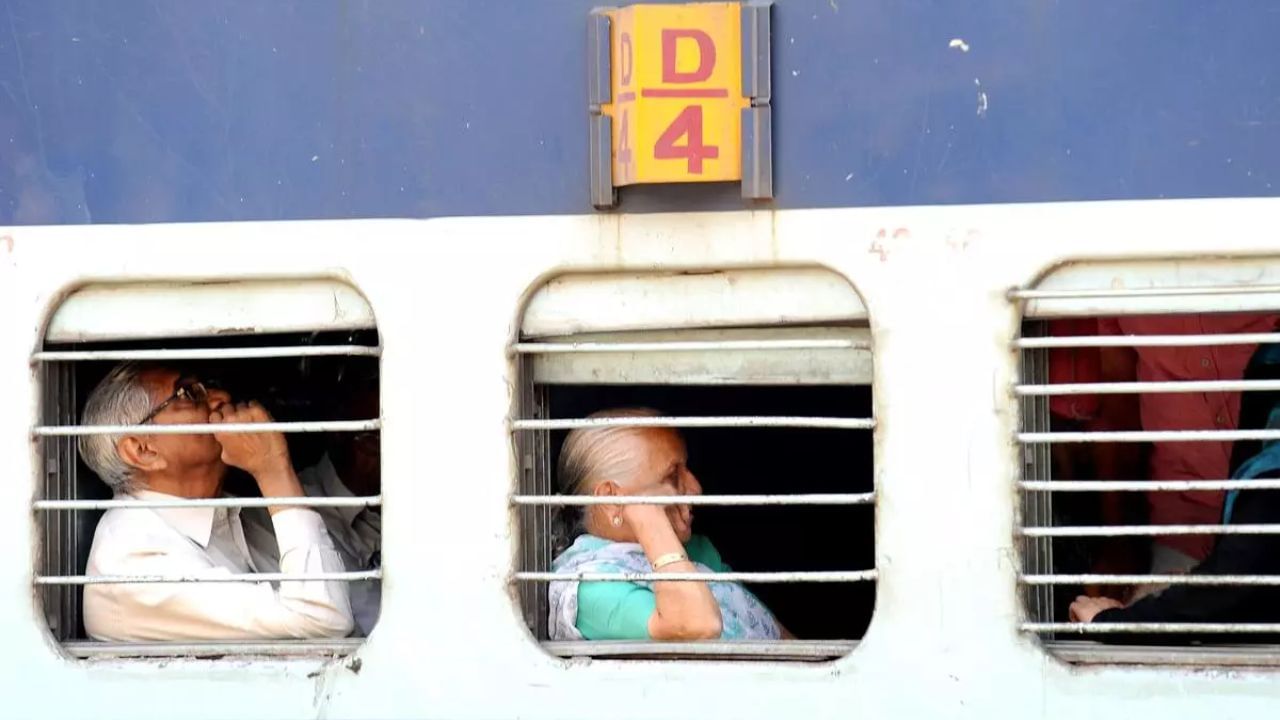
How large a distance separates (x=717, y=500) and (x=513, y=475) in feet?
1.13

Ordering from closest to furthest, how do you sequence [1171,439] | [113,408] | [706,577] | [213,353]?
[1171,439] → [706,577] → [213,353] → [113,408]

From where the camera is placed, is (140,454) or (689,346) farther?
(140,454)

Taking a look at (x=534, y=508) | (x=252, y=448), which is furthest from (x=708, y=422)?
(x=252, y=448)

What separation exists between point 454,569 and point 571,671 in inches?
10.1

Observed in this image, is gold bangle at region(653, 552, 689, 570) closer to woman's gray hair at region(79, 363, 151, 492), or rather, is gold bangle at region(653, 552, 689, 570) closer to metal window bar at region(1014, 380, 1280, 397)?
metal window bar at region(1014, 380, 1280, 397)

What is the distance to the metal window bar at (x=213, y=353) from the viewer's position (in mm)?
3011

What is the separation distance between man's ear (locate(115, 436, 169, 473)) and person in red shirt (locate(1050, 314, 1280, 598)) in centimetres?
161

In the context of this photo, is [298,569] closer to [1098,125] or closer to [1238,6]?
[1098,125]

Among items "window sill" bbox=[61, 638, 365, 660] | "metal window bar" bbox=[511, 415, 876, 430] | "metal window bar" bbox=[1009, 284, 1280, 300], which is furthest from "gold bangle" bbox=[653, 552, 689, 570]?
"metal window bar" bbox=[1009, 284, 1280, 300]

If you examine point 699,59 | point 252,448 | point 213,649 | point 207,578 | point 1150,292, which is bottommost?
point 213,649

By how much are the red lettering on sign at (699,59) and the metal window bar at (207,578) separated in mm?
952

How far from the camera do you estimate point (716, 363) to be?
9.93ft

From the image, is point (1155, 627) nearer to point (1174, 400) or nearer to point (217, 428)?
point (1174, 400)

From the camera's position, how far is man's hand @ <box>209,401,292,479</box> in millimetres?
3314
